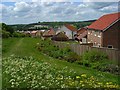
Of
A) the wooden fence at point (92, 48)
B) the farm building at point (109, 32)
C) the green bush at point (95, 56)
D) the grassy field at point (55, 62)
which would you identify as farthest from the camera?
the farm building at point (109, 32)

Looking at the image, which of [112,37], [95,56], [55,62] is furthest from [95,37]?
[55,62]

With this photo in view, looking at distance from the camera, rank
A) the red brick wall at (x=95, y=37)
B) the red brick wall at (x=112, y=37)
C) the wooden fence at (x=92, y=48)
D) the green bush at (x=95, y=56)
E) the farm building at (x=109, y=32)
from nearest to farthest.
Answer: the wooden fence at (x=92, y=48) < the green bush at (x=95, y=56) < the farm building at (x=109, y=32) < the red brick wall at (x=112, y=37) < the red brick wall at (x=95, y=37)

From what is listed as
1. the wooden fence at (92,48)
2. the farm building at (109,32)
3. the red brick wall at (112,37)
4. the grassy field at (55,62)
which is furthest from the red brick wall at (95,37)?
the grassy field at (55,62)

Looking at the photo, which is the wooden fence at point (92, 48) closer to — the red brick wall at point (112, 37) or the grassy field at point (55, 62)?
the grassy field at point (55, 62)

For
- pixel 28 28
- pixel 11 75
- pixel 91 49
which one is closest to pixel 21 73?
pixel 11 75

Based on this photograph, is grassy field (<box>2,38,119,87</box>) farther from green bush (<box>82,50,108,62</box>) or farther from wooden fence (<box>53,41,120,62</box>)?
wooden fence (<box>53,41,120,62</box>)

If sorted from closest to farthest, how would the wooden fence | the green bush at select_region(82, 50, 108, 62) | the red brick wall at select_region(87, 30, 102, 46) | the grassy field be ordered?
the grassy field
the wooden fence
the green bush at select_region(82, 50, 108, 62)
the red brick wall at select_region(87, 30, 102, 46)

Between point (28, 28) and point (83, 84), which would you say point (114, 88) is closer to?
point (83, 84)

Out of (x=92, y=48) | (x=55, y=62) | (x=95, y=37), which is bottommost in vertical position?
(x=55, y=62)

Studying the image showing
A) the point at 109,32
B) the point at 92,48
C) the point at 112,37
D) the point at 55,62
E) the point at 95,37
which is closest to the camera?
the point at 55,62

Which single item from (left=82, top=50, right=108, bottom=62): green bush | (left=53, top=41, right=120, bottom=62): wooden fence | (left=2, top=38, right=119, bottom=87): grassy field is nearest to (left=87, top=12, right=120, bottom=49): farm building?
(left=53, top=41, right=120, bottom=62): wooden fence

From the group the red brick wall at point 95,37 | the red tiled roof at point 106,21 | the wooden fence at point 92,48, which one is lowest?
the wooden fence at point 92,48

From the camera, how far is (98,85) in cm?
1084

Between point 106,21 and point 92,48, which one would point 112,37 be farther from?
point 92,48
